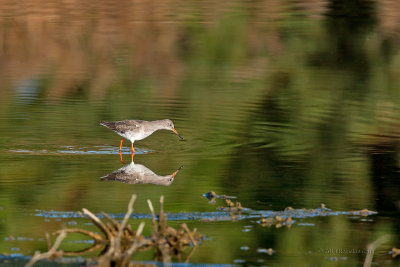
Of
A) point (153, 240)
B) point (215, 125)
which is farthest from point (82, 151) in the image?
point (153, 240)

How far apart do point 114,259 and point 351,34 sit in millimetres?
25014

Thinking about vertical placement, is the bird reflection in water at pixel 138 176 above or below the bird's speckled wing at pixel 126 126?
below

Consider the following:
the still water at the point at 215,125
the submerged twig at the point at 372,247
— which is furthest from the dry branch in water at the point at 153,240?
the submerged twig at the point at 372,247

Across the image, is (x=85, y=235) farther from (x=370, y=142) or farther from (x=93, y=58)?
(x=93, y=58)

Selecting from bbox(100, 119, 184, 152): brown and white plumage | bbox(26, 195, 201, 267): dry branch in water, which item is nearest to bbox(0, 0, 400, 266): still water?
bbox(26, 195, 201, 267): dry branch in water

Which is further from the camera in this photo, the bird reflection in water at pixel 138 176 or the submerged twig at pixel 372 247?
the bird reflection in water at pixel 138 176

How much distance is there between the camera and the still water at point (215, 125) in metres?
10.8

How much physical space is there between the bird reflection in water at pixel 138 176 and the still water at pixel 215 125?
0.33 ft

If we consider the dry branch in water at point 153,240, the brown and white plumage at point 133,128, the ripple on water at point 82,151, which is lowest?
the ripple on water at point 82,151

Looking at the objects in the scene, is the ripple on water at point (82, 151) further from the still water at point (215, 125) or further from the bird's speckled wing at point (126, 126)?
the bird's speckled wing at point (126, 126)

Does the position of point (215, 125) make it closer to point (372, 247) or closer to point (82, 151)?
point (82, 151)

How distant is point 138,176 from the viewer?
44.2 ft

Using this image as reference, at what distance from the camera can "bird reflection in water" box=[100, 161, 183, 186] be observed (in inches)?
519

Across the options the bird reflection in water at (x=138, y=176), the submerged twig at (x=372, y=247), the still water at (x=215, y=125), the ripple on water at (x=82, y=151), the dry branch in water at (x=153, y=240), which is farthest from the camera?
the ripple on water at (x=82, y=151)
